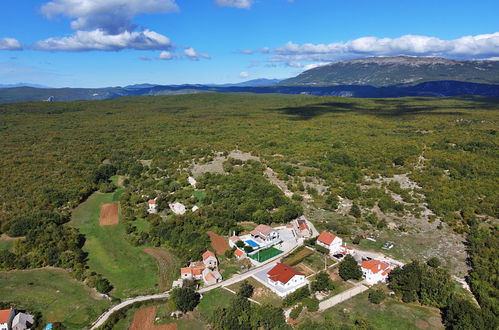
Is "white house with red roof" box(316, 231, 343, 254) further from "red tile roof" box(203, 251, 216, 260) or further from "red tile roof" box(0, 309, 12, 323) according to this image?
"red tile roof" box(0, 309, 12, 323)

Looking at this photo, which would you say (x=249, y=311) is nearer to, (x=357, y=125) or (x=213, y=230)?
(x=213, y=230)

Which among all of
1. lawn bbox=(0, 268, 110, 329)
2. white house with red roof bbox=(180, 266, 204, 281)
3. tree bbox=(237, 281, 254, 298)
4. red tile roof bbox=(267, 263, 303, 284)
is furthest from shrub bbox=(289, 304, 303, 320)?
lawn bbox=(0, 268, 110, 329)

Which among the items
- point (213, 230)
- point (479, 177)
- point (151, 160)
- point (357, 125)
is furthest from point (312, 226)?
point (357, 125)

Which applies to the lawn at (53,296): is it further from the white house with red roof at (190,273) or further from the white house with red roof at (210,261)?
the white house with red roof at (210,261)

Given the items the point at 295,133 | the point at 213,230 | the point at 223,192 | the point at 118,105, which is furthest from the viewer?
the point at 118,105

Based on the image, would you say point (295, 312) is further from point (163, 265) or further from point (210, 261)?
point (163, 265)

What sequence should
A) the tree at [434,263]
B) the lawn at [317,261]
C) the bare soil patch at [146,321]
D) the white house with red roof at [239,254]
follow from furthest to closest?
1. the white house with red roof at [239,254]
2. the lawn at [317,261]
3. the tree at [434,263]
4. the bare soil patch at [146,321]

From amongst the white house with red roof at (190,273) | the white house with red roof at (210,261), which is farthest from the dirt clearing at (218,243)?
the white house with red roof at (190,273)
